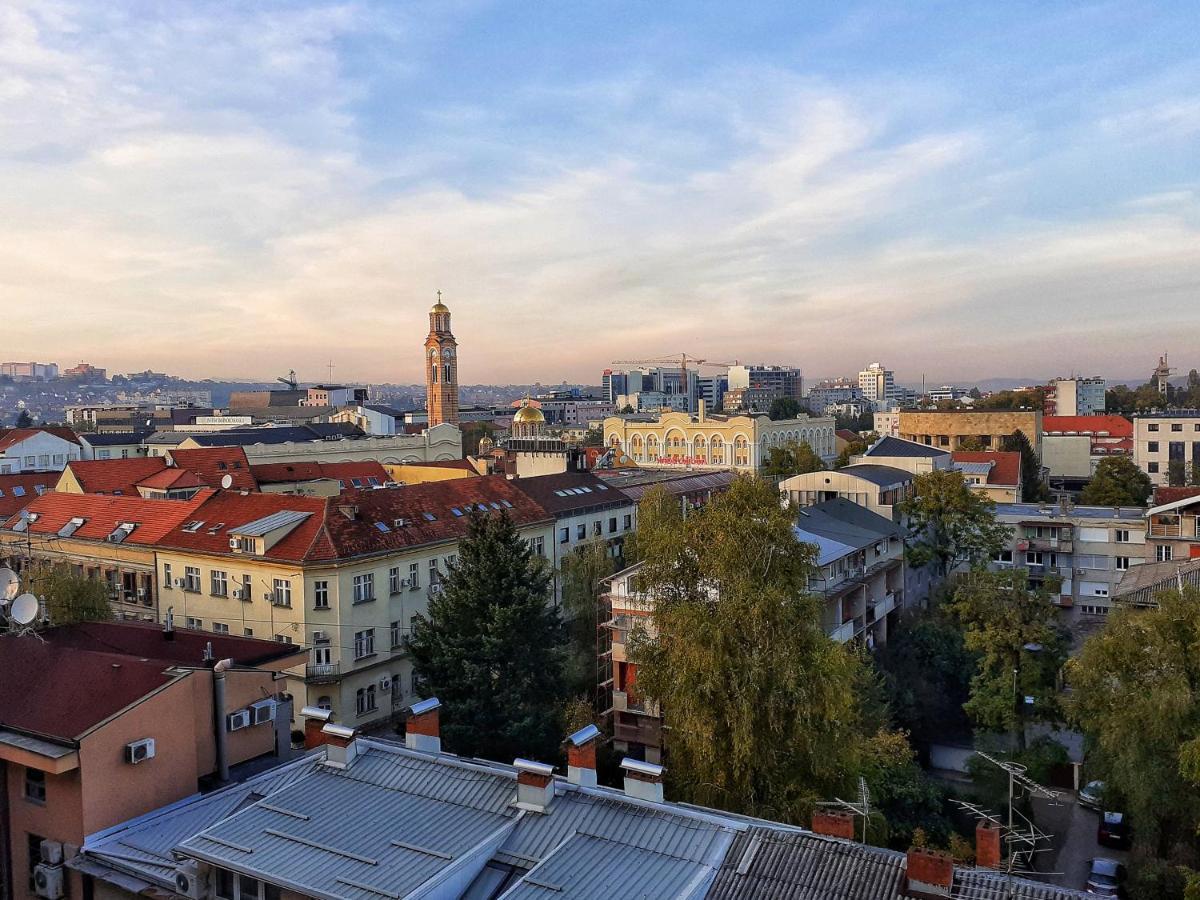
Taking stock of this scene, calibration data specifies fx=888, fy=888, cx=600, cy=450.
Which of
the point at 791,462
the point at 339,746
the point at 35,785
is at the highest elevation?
the point at 339,746

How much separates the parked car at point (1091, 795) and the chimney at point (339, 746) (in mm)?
20868

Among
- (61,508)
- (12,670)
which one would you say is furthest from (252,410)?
(12,670)

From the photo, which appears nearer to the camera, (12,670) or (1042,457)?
(12,670)

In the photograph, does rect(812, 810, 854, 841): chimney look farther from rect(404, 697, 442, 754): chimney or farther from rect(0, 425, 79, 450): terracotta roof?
rect(0, 425, 79, 450): terracotta roof

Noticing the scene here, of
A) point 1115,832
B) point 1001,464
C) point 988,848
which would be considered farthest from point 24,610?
point 1001,464

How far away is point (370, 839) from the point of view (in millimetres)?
12586

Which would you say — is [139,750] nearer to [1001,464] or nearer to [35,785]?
[35,785]

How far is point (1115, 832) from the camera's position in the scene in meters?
24.3

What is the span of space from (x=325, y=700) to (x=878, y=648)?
68.3 ft

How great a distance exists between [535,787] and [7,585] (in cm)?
1294

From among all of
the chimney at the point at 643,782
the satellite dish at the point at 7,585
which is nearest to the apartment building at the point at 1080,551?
the chimney at the point at 643,782

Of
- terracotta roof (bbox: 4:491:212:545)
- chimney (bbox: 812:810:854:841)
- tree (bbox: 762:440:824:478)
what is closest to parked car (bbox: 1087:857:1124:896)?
chimney (bbox: 812:810:854:841)

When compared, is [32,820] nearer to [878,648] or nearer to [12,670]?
[12,670]

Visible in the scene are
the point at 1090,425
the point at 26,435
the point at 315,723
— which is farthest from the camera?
the point at 1090,425
